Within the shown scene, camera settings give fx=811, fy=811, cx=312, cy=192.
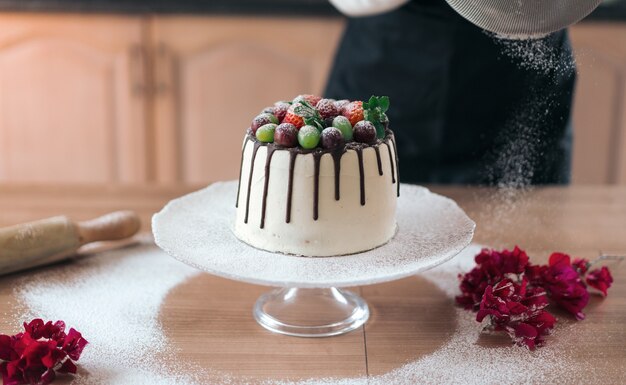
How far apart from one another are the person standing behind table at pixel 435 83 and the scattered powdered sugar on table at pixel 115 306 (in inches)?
30.2

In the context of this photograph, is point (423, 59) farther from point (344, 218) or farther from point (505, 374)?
point (505, 374)

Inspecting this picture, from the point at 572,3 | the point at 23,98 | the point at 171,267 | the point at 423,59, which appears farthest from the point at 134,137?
the point at 572,3

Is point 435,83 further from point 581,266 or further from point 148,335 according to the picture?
point 148,335

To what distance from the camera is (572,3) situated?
1019mm

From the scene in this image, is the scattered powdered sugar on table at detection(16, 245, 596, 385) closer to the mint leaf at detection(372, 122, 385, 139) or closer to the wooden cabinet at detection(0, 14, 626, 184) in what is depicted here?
the mint leaf at detection(372, 122, 385, 139)

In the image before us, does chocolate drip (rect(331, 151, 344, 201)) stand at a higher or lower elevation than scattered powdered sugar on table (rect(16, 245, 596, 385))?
higher

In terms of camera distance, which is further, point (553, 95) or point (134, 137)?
point (134, 137)

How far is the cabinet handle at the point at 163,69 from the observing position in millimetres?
2625

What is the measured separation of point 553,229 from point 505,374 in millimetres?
546

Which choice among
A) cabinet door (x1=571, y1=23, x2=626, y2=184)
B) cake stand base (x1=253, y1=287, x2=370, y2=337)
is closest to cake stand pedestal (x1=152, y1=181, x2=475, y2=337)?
cake stand base (x1=253, y1=287, x2=370, y2=337)

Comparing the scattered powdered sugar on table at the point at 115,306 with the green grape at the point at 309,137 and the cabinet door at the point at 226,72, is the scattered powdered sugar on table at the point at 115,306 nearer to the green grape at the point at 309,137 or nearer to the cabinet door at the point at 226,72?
the green grape at the point at 309,137

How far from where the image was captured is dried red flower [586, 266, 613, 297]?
118 centimetres

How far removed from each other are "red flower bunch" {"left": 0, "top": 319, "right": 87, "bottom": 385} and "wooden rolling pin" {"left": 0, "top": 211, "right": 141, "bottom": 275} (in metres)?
0.25

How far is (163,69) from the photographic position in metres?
2.64
